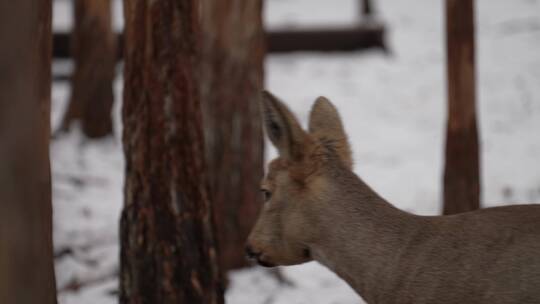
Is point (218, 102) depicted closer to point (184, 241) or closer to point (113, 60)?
point (184, 241)

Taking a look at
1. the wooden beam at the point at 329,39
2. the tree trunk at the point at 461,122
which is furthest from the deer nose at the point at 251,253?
the wooden beam at the point at 329,39

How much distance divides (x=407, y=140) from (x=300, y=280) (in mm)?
5764

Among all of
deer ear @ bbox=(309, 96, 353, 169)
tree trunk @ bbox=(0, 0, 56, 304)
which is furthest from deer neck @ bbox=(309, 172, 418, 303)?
tree trunk @ bbox=(0, 0, 56, 304)

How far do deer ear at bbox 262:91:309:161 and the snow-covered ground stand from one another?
2921 mm

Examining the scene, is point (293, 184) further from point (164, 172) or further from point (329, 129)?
point (164, 172)

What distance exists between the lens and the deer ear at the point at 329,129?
4613 mm

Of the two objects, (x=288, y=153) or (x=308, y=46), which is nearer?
(x=288, y=153)

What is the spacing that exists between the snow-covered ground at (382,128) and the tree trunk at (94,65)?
370mm

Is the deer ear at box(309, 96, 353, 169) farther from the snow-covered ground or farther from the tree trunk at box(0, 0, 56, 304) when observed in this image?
the snow-covered ground

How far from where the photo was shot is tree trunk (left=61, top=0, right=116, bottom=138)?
1249cm

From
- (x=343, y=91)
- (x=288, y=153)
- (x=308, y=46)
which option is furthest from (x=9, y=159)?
(x=308, y=46)

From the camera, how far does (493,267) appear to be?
4.00 metres

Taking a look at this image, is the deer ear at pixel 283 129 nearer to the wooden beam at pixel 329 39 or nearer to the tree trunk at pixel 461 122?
the tree trunk at pixel 461 122

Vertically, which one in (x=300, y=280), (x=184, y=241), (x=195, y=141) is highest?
(x=195, y=141)
